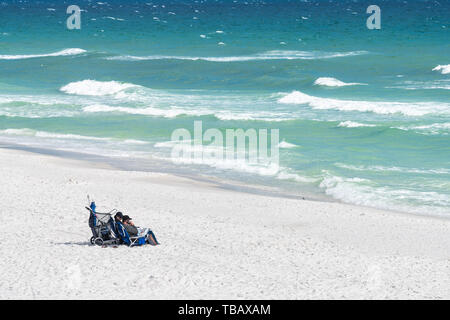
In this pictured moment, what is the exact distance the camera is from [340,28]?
78375 millimetres

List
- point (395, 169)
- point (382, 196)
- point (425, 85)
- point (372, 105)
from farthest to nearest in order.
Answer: point (425, 85)
point (372, 105)
point (395, 169)
point (382, 196)

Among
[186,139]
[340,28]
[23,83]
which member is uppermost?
[340,28]

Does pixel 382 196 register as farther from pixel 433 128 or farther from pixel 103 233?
pixel 433 128

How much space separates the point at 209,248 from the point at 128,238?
1444 millimetres

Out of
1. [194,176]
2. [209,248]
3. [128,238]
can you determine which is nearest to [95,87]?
[194,176]

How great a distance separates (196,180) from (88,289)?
34.6 ft

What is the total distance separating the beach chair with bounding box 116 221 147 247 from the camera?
13.8 metres

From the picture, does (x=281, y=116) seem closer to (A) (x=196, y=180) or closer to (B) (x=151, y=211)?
(A) (x=196, y=180)

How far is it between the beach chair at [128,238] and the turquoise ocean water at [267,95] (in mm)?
7231

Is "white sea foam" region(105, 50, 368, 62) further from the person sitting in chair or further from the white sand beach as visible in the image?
the person sitting in chair

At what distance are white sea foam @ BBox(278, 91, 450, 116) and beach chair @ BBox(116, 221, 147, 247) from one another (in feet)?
70.0

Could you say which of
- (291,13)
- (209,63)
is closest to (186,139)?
(209,63)

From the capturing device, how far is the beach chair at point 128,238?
1377cm

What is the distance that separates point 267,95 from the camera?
40.3 meters
